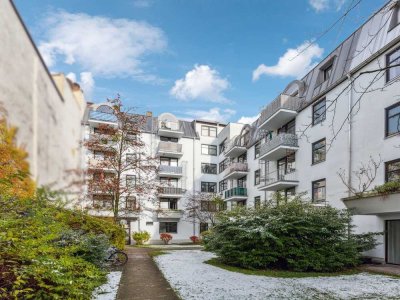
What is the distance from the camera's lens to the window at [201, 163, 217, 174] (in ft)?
117

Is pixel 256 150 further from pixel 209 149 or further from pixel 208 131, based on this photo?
pixel 208 131

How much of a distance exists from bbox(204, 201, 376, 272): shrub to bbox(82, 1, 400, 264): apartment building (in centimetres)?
183

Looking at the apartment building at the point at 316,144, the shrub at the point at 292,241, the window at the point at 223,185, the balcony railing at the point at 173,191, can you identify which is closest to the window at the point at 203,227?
the apartment building at the point at 316,144

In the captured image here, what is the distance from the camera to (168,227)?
105 feet

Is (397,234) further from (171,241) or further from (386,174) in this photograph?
(171,241)

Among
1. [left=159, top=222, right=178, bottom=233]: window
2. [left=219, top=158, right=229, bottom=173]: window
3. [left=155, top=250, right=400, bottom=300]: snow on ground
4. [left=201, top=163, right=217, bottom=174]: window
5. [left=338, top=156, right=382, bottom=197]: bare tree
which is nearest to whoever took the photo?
[left=155, top=250, right=400, bottom=300]: snow on ground

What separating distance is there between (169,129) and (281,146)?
15.7 meters

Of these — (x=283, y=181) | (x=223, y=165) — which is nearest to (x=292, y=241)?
(x=283, y=181)

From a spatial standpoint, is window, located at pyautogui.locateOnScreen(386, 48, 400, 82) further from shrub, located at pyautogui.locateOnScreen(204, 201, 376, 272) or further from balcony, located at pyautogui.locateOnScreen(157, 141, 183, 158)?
balcony, located at pyautogui.locateOnScreen(157, 141, 183, 158)

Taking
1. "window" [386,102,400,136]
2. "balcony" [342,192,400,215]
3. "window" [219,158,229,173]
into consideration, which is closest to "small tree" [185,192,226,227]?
"window" [219,158,229,173]

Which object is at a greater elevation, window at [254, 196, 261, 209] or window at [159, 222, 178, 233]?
window at [254, 196, 261, 209]

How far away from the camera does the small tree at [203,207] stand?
3175 centimetres

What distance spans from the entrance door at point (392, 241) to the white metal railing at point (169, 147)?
→ 870 inches

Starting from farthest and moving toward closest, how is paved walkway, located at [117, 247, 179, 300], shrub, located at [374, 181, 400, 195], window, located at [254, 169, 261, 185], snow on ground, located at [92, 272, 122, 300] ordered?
window, located at [254, 169, 261, 185] → shrub, located at [374, 181, 400, 195] → paved walkway, located at [117, 247, 179, 300] → snow on ground, located at [92, 272, 122, 300]
